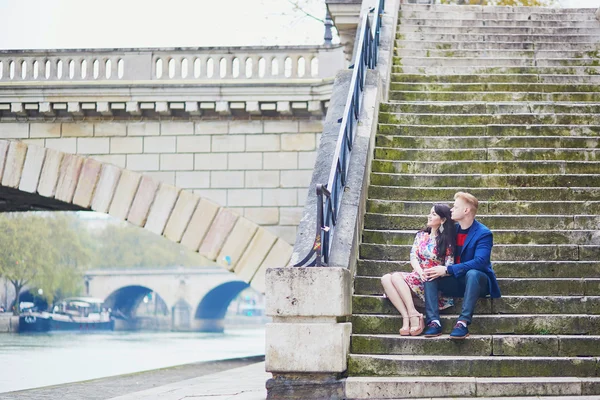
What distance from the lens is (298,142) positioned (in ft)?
50.0

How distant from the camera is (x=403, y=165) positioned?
877cm

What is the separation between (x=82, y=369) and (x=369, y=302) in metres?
13.1

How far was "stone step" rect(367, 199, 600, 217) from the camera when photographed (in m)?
8.03

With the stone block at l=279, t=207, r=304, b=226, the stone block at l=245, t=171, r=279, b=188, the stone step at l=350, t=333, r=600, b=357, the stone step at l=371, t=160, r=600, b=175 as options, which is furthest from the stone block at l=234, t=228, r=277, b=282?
the stone step at l=350, t=333, r=600, b=357

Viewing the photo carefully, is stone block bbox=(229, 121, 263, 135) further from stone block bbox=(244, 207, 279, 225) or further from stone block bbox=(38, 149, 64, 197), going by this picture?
stone block bbox=(38, 149, 64, 197)

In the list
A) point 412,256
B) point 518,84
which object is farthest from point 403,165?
point 518,84

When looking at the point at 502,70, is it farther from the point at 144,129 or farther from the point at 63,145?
the point at 63,145

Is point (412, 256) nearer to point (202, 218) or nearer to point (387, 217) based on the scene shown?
point (387, 217)

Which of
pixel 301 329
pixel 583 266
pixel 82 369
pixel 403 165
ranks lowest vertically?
pixel 82 369

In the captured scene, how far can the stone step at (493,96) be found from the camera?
10.5 meters

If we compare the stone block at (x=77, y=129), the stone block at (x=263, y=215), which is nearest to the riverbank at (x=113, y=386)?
the stone block at (x=263, y=215)

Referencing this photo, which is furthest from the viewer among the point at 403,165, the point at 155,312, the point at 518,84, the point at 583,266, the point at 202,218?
the point at 155,312

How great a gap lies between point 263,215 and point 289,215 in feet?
1.45

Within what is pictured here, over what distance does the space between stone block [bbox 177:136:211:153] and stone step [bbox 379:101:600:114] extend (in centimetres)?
604
